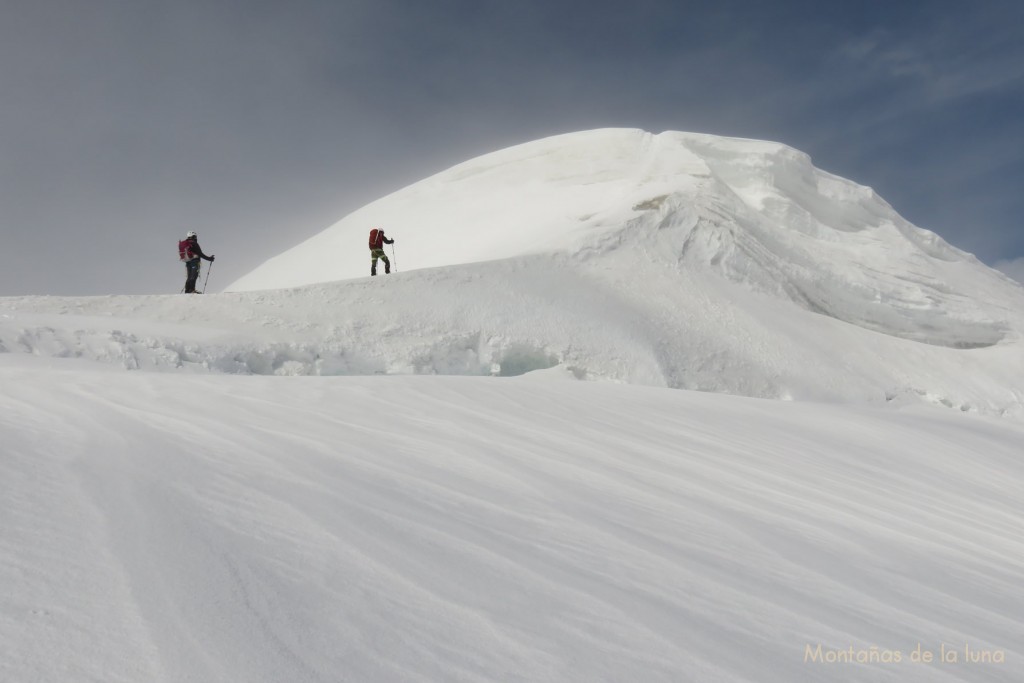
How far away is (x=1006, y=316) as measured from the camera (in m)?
18.4

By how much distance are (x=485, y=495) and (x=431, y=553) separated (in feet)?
3.45

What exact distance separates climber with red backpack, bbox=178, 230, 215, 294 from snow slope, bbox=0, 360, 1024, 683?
21.8 feet

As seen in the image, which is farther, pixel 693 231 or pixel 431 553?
pixel 693 231

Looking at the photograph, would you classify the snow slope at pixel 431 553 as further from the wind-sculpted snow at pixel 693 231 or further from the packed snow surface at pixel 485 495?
the wind-sculpted snow at pixel 693 231

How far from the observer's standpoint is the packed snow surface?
2.21 meters

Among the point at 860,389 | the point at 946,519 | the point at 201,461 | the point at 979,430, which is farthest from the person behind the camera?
the point at 860,389

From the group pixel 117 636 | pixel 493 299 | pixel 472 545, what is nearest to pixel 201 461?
pixel 472 545

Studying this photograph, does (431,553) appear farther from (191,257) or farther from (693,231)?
(693,231)

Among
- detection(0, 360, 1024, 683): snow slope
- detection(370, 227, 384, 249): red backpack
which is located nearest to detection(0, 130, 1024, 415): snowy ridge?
detection(370, 227, 384, 249): red backpack

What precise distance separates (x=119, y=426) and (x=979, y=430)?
12.0 m

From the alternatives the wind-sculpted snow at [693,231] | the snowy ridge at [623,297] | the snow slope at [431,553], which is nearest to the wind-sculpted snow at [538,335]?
the snowy ridge at [623,297]

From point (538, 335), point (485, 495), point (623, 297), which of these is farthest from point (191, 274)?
point (485, 495)

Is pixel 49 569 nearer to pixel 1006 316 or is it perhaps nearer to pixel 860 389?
pixel 860 389

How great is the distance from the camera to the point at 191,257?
1245 cm
